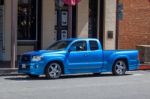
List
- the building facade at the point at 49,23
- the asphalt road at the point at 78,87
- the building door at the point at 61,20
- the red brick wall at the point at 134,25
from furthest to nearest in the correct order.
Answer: the red brick wall at the point at 134,25 < the building door at the point at 61,20 < the building facade at the point at 49,23 < the asphalt road at the point at 78,87

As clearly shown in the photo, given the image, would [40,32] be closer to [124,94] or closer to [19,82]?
[19,82]

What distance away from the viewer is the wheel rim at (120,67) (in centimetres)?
2180

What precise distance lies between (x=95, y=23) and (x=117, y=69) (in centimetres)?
728

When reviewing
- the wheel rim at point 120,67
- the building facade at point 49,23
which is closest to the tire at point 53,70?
the wheel rim at point 120,67

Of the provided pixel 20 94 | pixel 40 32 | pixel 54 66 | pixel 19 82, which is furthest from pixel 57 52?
pixel 40 32

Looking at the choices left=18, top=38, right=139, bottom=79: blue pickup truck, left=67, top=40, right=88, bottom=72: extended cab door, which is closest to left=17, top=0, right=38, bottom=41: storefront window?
left=18, top=38, right=139, bottom=79: blue pickup truck

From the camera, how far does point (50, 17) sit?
89.7ft

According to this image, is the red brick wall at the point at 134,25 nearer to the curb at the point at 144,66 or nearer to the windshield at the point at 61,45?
the curb at the point at 144,66

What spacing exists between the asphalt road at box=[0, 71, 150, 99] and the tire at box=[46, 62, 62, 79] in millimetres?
262

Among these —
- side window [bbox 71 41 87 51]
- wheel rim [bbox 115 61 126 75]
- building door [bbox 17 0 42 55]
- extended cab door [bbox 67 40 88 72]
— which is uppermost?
building door [bbox 17 0 42 55]

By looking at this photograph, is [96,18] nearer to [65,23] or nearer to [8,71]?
[65,23]

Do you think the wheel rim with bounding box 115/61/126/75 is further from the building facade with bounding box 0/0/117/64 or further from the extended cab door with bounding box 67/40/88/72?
the building facade with bounding box 0/0/117/64

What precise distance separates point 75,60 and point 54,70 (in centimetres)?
95

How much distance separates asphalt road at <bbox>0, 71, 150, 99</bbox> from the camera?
1459 centimetres
